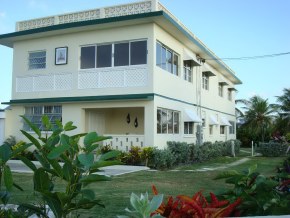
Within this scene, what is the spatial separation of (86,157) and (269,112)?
41.7 metres

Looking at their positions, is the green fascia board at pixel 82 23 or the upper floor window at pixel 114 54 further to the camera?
the upper floor window at pixel 114 54

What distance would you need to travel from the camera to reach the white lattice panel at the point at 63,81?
1773 centimetres

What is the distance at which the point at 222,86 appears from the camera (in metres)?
31.4

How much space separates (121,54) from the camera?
659 inches

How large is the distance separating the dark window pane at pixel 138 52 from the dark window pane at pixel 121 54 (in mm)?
249

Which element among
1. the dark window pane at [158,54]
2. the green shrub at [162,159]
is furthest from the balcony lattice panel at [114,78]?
the green shrub at [162,159]

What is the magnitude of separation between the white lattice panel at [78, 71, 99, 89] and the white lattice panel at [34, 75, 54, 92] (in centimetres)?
183

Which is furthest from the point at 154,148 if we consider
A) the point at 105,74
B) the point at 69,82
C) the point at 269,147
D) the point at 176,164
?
the point at 269,147

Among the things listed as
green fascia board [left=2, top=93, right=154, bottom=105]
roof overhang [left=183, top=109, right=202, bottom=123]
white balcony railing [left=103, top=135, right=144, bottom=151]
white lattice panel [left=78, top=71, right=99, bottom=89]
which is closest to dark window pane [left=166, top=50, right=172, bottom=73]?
roof overhang [left=183, top=109, right=202, bottom=123]

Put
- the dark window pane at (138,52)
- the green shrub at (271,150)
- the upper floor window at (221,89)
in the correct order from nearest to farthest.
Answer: the dark window pane at (138,52) → the green shrub at (271,150) → the upper floor window at (221,89)

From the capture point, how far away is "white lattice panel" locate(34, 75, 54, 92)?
18328 millimetres

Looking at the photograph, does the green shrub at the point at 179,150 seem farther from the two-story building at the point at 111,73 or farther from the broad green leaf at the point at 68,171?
the broad green leaf at the point at 68,171

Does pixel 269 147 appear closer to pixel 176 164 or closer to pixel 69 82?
pixel 176 164

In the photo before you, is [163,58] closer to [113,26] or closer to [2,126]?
[113,26]
